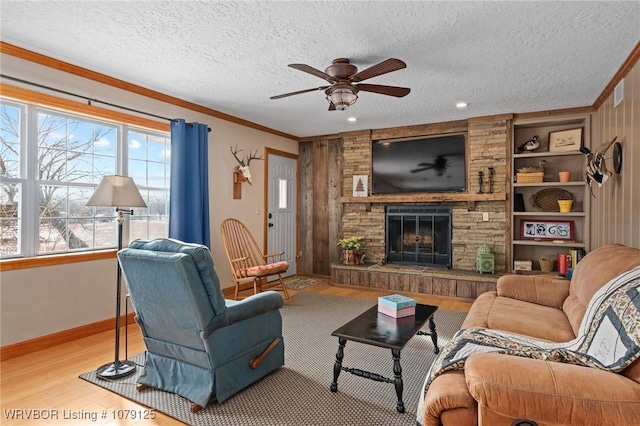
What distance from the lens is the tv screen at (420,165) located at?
5.07 m

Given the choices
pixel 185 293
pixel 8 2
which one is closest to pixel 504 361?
pixel 185 293

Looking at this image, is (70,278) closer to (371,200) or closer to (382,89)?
(382,89)

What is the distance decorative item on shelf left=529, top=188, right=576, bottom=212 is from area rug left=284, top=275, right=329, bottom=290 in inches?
129

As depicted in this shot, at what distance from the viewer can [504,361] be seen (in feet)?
4.42

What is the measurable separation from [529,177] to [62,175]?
204 inches

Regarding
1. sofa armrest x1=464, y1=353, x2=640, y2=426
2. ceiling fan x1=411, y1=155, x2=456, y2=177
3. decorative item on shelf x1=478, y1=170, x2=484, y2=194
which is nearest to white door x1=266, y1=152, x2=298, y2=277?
ceiling fan x1=411, y1=155, x2=456, y2=177

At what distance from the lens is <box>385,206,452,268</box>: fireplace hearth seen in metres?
5.20

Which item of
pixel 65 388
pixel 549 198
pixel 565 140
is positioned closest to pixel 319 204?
pixel 549 198

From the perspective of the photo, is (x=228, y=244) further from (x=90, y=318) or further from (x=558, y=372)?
(x=558, y=372)

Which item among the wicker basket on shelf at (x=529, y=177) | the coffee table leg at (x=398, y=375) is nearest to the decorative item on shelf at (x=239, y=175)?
the coffee table leg at (x=398, y=375)

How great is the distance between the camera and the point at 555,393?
122 cm

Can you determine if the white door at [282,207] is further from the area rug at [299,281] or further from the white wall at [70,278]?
the white wall at [70,278]

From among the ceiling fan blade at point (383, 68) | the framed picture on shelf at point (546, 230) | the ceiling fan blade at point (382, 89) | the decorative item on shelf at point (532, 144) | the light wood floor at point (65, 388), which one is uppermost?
the ceiling fan blade at point (383, 68)

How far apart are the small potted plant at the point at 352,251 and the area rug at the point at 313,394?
231 cm
